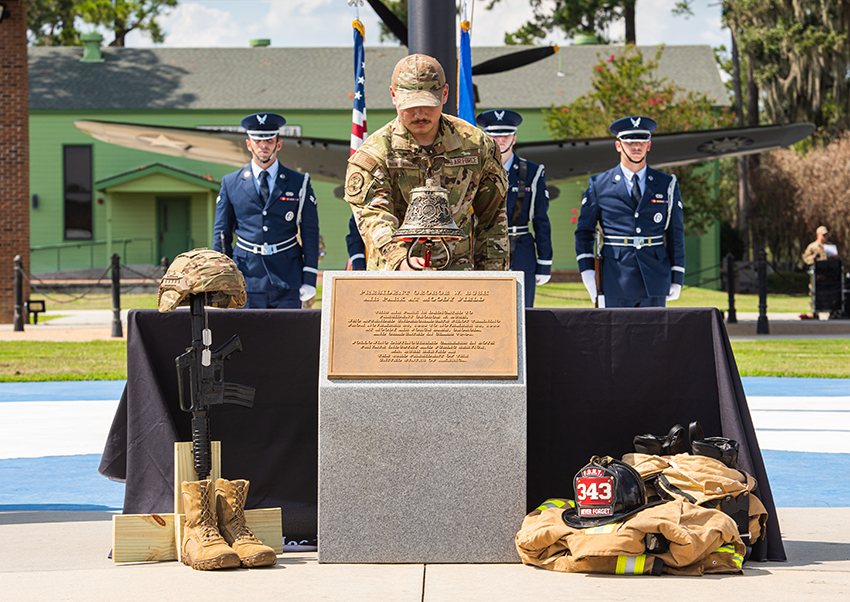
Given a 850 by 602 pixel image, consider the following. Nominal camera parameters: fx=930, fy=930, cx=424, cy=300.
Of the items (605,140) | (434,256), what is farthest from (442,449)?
(605,140)

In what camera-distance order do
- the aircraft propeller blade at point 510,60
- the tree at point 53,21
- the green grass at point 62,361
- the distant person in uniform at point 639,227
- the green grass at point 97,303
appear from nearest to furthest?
1. the distant person in uniform at point 639,227
2. the green grass at point 62,361
3. the aircraft propeller blade at point 510,60
4. the green grass at point 97,303
5. the tree at point 53,21

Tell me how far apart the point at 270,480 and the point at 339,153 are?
14583mm

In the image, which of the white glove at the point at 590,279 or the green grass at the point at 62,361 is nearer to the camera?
the white glove at the point at 590,279

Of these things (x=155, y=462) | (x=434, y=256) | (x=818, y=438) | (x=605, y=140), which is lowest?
(x=818, y=438)

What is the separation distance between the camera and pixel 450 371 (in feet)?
12.6

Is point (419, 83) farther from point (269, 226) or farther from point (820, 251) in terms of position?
point (820, 251)

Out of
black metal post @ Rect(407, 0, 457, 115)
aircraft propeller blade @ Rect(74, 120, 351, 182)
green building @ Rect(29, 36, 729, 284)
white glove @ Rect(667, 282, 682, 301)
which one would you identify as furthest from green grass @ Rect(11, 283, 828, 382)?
green building @ Rect(29, 36, 729, 284)

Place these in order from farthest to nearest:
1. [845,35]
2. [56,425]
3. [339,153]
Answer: [845,35], [339,153], [56,425]

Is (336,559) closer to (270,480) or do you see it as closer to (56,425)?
(270,480)

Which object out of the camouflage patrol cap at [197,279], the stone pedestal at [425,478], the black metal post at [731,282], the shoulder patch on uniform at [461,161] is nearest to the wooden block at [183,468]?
the stone pedestal at [425,478]

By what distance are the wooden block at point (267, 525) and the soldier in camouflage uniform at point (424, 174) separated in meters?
1.19

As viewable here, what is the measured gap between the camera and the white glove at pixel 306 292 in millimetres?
6826

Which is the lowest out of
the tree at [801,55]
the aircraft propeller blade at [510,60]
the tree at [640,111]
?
the aircraft propeller blade at [510,60]

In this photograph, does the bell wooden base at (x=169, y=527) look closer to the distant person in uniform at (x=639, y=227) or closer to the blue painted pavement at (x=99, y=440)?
the blue painted pavement at (x=99, y=440)
